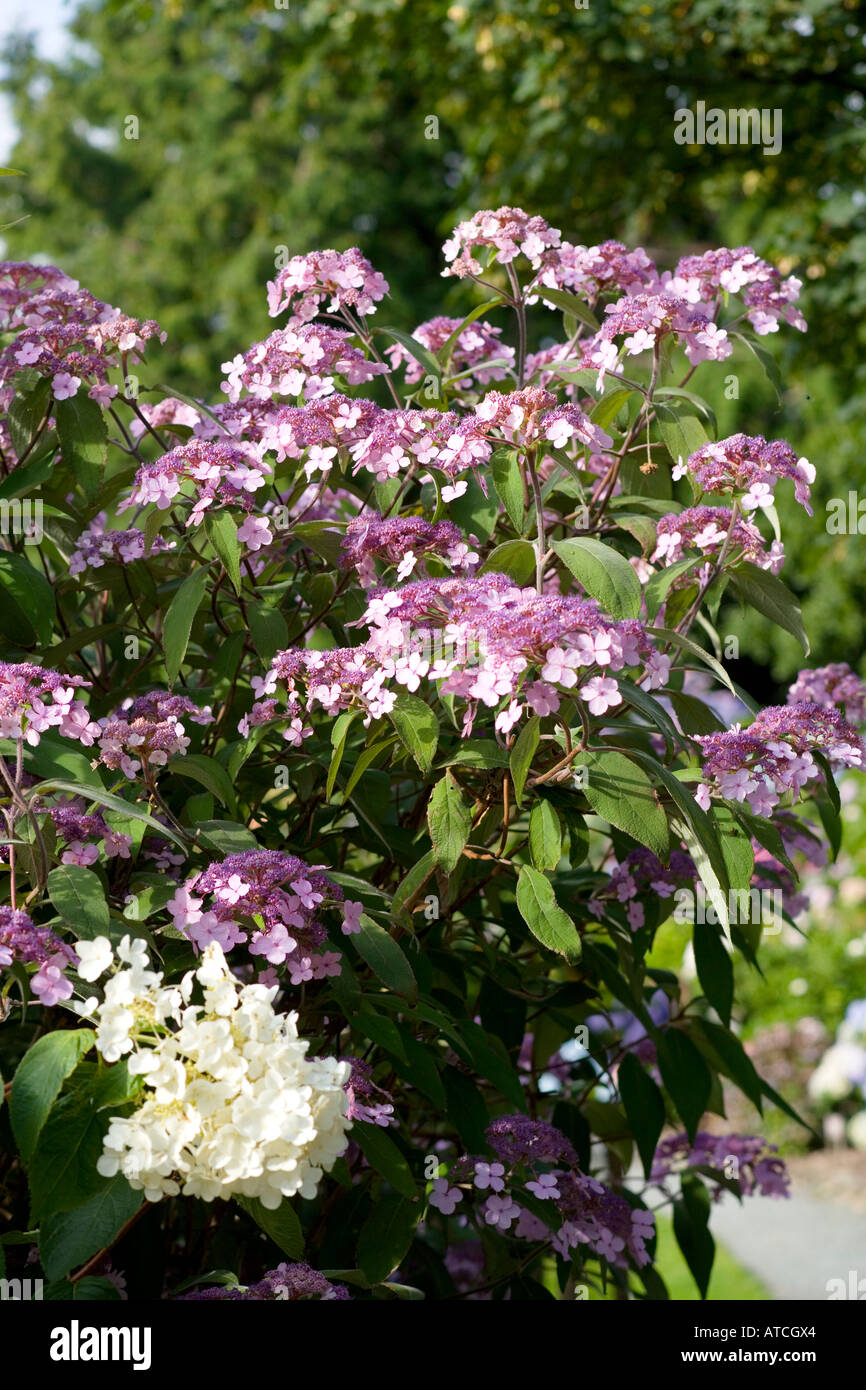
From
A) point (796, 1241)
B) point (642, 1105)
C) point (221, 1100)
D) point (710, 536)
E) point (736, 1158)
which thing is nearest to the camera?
point (221, 1100)

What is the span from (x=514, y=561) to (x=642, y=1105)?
819 millimetres

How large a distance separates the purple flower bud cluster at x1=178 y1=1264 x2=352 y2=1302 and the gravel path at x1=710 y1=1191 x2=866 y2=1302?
367cm

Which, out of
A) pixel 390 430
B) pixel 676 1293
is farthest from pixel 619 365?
pixel 676 1293

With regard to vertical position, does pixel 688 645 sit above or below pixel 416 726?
above

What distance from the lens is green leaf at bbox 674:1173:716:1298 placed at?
7.02ft

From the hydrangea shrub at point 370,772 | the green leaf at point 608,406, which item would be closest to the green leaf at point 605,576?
the hydrangea shrub at point 370,772

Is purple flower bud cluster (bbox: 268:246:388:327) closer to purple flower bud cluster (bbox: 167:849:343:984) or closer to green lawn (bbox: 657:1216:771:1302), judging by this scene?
purple flower bud cluster (bbox: 167:849:343:984)

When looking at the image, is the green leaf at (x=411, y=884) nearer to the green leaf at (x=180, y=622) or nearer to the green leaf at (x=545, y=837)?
the green leaf at (x=545, y=837)

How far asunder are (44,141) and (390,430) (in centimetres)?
1999

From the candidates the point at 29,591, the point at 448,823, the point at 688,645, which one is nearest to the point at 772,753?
the point at 688,645

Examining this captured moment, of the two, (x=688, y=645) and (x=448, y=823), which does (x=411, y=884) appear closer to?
(x=448, y=823)

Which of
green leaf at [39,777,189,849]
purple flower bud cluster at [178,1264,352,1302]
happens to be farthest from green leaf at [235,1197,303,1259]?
green leaf at [39,777,189,849]

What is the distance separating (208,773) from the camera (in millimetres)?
1560
